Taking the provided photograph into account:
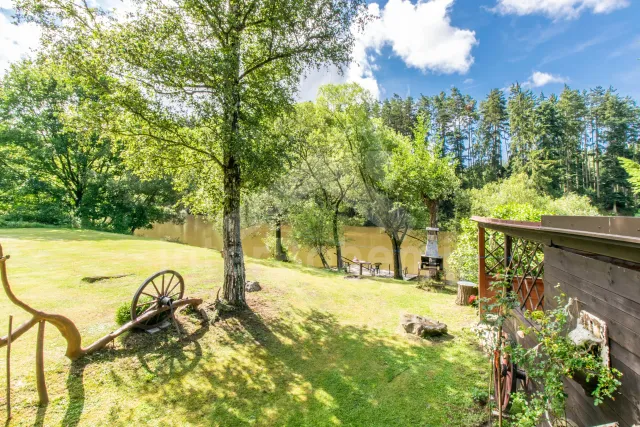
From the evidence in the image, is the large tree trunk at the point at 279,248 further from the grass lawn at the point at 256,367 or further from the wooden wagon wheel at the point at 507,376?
the wooden wagon wheel at the point at 507,376

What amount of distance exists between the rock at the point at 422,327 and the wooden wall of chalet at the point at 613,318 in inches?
111

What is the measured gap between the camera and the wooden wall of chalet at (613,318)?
6.59 feet

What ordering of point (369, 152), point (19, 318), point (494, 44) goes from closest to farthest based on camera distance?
point (19, 318), point (369, 152), point (494, 44)

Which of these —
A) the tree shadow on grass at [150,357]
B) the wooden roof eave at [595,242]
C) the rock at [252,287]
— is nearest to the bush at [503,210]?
the wooden roof eave at [595,242]

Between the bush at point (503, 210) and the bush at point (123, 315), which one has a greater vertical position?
the bush at point (503, 210)

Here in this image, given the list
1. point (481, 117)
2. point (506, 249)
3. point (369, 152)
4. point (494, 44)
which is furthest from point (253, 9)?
point (481, 117)

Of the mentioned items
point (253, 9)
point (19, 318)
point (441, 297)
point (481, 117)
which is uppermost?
point (481, 117)

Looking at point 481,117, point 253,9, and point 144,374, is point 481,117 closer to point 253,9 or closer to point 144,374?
point 253,9

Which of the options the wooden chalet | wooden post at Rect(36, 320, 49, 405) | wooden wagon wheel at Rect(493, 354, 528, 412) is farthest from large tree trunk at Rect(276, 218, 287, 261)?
the wooden chalet

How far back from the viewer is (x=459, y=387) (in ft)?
13.2

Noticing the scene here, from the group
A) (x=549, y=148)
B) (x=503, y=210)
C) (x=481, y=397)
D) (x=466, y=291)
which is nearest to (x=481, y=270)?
(x=466, y=291)

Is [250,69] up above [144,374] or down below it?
above

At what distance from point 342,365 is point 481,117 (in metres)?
50.6

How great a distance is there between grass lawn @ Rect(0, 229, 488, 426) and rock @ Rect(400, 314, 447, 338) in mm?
222
